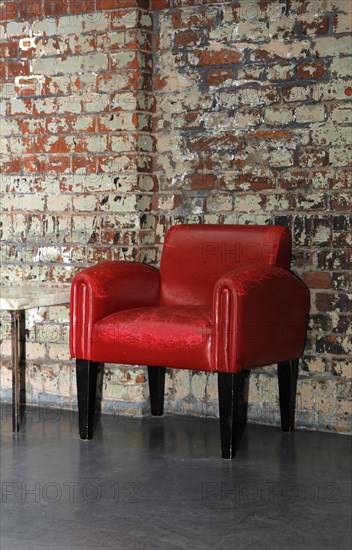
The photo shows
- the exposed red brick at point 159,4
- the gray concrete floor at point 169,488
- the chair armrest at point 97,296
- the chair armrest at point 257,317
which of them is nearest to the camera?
the gray concrete floor at point 169,488

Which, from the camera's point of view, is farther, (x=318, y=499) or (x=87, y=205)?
(x=87, y=205)

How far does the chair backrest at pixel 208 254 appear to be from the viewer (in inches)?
157

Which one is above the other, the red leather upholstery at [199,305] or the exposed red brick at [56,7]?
the exposed red brick at [56,7]

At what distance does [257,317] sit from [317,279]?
0.68 meters

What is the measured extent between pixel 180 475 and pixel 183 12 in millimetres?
2311

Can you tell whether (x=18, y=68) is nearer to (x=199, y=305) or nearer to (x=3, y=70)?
(x=3, y=70)

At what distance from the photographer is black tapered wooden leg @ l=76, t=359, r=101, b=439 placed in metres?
3.90

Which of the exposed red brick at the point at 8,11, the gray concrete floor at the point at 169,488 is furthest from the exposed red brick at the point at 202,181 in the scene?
the exposed red brick at the point at 8,11

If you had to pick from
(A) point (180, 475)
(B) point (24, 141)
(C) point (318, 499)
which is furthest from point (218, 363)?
(B) point (24, 141)

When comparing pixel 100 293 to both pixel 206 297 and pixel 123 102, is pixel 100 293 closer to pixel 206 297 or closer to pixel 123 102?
pixel 206 297

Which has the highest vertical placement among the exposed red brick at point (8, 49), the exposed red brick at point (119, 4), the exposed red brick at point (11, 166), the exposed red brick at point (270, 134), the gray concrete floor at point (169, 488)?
the exposed red brick at point (119, 4)

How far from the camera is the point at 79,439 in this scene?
155 inches

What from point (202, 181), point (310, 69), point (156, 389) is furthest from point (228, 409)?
point (310, 69)

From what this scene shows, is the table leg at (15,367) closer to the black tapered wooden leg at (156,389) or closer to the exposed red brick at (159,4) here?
the black tapered wooden leg at (156,389)
